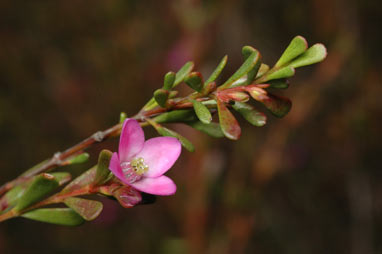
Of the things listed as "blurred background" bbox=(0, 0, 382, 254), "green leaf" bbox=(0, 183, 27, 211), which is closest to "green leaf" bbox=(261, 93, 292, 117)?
"green leaf" bbox=(0, 183, 27, 211)

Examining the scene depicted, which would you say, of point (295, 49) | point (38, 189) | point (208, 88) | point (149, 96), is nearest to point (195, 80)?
point (208, 88)

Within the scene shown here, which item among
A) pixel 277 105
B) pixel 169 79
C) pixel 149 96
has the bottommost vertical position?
pixel 277 105

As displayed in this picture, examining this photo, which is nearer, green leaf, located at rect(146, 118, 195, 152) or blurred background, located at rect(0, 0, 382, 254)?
green leaf, located at rect(146, 118, 195, 152)

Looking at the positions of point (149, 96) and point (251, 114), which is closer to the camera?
point (251, 114)

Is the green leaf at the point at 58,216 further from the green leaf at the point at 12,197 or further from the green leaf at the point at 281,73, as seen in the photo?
the green leaf at the point at 281,73

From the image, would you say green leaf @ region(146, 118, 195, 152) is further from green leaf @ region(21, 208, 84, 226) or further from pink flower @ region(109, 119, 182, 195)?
green leaf @ region(21, 208, 84, 226)

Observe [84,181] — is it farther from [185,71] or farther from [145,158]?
[185,71]

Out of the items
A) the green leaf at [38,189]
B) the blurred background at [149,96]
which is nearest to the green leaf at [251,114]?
the green leaf at [38,189]
